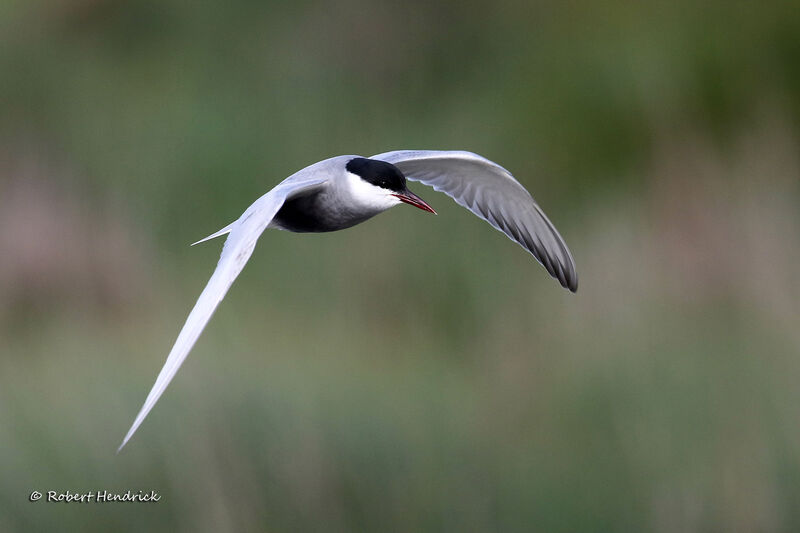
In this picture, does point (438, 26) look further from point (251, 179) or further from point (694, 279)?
point (694, 279)

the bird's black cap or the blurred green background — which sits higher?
the bird's black cap

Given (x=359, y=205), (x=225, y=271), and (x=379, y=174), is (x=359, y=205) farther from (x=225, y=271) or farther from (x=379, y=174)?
(x=225, y=271)

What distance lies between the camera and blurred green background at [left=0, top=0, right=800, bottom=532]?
3.14 metres

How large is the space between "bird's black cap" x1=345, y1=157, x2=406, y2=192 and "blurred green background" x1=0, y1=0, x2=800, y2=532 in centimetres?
111

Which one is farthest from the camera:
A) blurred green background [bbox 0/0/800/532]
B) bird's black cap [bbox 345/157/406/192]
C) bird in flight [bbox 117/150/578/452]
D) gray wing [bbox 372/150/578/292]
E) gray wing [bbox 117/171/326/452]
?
blurred green background [bbox 0/0/800/532]

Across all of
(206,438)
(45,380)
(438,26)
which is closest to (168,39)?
(438,26)

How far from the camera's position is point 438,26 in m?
6.66

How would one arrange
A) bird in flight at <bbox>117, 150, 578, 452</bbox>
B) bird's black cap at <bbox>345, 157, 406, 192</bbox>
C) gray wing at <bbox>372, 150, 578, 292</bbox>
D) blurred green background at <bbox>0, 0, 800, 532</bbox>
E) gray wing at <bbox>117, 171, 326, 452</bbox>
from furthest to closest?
blurred green background at <bbox>0, 0, 800, 532</bbox> < gray wing at <bbox>372, 150, 578, 292</bbox> < bird's black cap at <bbox>345, 157, 406, 192</bbox> < bird in flight at <bbox>117, 150, 578, 452</bbox> < gray wing at <bbox>117, 171, 326, 452</bbox>

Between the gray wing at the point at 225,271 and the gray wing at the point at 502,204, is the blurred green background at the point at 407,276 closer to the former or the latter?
the gray wing at the point at 502,204

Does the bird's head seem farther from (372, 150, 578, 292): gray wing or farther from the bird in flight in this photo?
(372, 150, 578, 292): gray wing

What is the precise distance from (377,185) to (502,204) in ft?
1.98

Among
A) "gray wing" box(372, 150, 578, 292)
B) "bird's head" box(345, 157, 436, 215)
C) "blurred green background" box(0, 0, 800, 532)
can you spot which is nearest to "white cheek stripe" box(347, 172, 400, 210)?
"bird's head" box(345, 157, 436, 215)

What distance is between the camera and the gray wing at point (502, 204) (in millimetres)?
2705

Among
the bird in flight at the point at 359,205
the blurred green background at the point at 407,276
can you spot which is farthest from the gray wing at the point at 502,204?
the blurred green background at the point at 407,276
